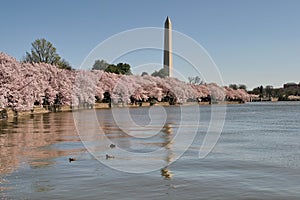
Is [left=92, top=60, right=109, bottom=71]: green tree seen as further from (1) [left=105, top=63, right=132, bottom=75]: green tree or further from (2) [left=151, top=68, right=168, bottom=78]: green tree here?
(2) [left=151, top=68, right=168, bottom=78]: green tree

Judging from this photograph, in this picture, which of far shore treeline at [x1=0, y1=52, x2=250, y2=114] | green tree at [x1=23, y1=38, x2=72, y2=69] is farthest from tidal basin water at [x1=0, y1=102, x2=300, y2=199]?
green tree at [x1=23, y1=38, x2=72, y2=69]

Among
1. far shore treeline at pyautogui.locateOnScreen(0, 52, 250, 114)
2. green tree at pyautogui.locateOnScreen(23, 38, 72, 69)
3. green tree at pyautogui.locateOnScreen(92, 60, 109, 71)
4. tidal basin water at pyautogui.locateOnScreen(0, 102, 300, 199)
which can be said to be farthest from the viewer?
green tree at pyautogui.locateOnScreen(92, 60, 109, 71)

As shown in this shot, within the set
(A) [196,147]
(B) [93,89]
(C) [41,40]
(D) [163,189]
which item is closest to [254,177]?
(D) [163,189]

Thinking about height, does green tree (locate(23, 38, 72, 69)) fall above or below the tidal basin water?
above

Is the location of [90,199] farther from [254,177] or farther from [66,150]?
[66,150]

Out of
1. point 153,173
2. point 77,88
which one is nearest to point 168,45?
point 77,88

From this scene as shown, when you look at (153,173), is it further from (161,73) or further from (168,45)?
(161,73)

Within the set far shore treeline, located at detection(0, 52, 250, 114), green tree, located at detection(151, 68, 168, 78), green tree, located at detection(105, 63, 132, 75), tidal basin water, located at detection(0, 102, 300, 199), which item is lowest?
tidal basin water, located at detection(0, 102, 300, 199)

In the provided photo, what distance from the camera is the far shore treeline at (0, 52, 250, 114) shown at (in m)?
50.4

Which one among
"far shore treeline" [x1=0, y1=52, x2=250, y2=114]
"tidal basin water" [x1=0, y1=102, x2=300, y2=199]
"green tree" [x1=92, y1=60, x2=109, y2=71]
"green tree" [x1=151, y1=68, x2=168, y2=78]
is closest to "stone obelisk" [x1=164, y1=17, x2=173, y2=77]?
"far shore treeline" [x1=0, y1=52, x2=250, y2=114]

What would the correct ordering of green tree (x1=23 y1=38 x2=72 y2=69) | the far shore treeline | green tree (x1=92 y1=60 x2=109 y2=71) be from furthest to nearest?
green tree (x1=92 y1=60 x2=109 y2=71)
green tree (x1=23 y1=38 x2=72 y2=69)
the far shore treeline

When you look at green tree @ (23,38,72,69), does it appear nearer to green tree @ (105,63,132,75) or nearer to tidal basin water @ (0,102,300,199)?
green tree @ (105,63,132,75)

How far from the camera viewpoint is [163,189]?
1025 cm

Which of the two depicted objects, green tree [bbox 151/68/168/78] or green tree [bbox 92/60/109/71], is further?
green tree [bbox 92/60/109/71]
